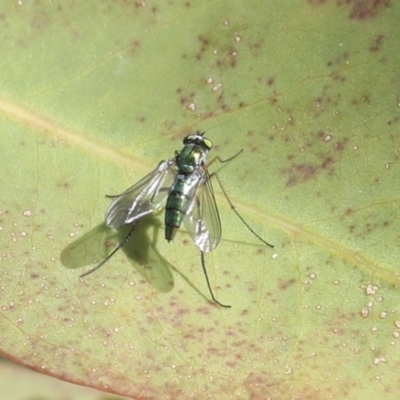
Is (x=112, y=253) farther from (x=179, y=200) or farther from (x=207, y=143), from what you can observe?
(x=207, y=143)

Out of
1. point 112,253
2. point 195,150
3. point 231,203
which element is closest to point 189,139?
point 195,150

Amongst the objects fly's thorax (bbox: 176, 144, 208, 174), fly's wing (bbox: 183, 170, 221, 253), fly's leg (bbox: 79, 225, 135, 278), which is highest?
fly's thorax (bbox: 176, 144, 208, 174)

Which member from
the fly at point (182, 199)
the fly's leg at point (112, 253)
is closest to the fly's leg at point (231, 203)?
the fly at point (182, 199)

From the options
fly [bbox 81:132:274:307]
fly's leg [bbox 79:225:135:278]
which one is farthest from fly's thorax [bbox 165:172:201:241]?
fly's leg [bbox 79:225:135:278]

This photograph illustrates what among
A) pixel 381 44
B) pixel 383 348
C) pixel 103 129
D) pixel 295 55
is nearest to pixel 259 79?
pixel 295 55

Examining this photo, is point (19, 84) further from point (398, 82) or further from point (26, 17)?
point (398, 82)

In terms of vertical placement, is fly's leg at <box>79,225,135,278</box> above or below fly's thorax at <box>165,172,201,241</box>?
below

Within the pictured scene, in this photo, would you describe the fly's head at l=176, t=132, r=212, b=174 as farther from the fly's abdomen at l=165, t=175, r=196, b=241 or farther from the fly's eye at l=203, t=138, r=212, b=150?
the fly's abdomen at l=165, t=175, r=196, b=241
